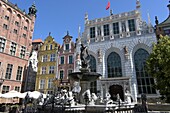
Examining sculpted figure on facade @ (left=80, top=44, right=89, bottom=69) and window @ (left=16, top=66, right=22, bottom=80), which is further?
window @ (left=16, top=66, right=22, bottom=80)

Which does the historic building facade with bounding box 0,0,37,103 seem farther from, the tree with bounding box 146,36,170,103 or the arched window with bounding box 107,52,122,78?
the tree with bounding box 146,36,170,103

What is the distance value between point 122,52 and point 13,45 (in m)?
20.6

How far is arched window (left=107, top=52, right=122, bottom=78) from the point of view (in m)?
23.0

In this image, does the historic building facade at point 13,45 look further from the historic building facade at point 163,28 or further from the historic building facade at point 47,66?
the historic building facade at point 163,28

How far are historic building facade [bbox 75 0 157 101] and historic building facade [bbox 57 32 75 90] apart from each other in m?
1.56

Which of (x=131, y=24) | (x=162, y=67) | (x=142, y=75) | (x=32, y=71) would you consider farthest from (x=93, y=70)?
(x=32, y=71)

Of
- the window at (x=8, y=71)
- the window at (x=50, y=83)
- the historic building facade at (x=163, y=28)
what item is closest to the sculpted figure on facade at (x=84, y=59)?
the historic building facade at (x=163, y=28)

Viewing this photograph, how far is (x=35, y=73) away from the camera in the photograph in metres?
30.0

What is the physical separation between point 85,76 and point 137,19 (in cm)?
1805

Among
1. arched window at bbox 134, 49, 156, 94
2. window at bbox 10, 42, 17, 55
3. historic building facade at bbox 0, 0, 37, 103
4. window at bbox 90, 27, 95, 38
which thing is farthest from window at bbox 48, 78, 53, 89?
arched window at bbox 134, 49, 156, 94

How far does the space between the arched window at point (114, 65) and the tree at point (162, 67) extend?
6.70m

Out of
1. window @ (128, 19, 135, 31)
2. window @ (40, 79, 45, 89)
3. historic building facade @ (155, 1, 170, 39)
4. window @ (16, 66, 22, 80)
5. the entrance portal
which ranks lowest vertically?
the entrance portal

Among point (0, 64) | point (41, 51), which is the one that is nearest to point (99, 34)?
point (41, 51)

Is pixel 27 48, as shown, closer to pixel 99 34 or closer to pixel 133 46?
pixel 99 34
